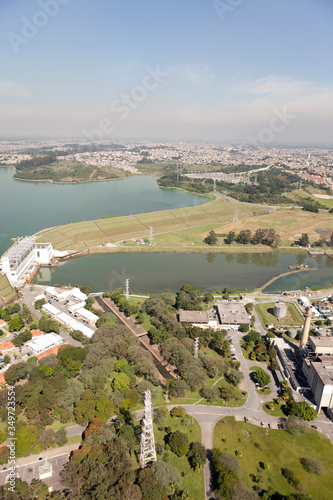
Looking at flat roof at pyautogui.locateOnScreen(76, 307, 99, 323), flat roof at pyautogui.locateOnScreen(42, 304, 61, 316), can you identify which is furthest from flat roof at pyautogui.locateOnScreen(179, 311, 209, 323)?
flat roof at pyautogui.locateOnScreen(42, 304, 61, 316)

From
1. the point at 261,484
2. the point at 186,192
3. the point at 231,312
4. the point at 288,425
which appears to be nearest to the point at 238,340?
the point at 231,312

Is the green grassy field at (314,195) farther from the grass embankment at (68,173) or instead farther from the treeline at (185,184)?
Answer: the grass embankment at (68,173)

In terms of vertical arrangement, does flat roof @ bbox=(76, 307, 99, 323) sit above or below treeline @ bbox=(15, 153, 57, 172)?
below

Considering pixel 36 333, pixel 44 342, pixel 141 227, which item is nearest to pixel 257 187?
pixel 141 227

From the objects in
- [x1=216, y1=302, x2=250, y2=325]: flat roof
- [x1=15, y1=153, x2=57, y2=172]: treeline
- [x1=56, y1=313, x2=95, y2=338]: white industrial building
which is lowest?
[x1=56, y1=313, x2=95, y2=338]: white industrial building

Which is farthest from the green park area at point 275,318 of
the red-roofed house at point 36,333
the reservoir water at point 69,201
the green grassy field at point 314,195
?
the green grassy field at point 314,195

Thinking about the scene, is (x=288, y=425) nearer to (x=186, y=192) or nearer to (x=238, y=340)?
(x=238, y=340)

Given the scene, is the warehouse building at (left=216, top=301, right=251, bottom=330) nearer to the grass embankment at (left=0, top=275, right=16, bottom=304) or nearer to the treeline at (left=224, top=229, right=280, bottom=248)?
the treeline at (left=224, top=229, right=280, bottom=248)
